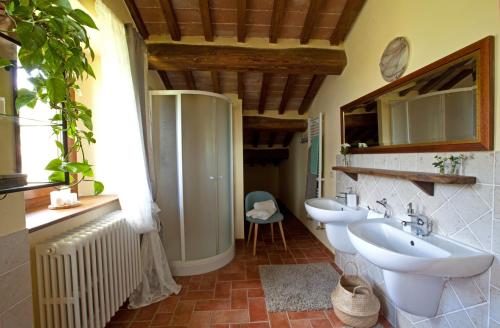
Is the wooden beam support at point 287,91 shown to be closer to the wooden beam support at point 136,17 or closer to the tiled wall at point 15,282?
the wooden beam support at point 136,17

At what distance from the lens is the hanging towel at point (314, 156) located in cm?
283

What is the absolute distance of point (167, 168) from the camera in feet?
7.23

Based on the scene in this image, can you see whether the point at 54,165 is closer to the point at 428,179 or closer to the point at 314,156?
the point at 428,179

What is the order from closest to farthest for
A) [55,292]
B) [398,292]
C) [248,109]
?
[55,292]
[398,292]
[248,109]

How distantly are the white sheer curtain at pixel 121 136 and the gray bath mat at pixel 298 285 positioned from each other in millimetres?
955

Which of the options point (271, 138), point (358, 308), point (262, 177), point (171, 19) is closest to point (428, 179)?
point (358, 308)

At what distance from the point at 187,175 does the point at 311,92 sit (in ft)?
6.78

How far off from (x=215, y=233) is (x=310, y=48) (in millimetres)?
2305

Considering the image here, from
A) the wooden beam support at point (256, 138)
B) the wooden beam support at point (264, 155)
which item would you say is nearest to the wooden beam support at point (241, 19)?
the wooden beam support at point (256, 138)

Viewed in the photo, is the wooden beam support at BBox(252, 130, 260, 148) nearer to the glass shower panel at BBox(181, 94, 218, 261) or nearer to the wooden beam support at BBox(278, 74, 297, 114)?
the wooden beam support at BBox(278, 74, 297, 114)

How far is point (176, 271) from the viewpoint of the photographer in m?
2.22

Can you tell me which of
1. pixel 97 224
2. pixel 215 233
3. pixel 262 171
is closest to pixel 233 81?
pixel 215 233

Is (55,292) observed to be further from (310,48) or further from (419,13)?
(310,48)

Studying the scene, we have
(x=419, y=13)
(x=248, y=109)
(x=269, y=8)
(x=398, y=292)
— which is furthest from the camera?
(x=248, y=109)
